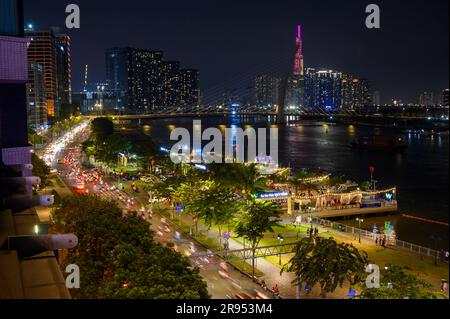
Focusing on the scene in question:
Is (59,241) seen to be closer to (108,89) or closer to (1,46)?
(1,46)

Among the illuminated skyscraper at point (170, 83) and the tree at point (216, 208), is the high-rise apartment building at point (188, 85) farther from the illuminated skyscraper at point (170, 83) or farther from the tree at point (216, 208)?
the tree at point (216, 208)

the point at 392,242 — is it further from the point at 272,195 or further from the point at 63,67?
the point at 63,67

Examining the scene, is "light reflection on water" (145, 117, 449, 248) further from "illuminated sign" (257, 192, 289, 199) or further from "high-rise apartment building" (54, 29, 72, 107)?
"high-rise apartment building" (54, 29, 72, 107)

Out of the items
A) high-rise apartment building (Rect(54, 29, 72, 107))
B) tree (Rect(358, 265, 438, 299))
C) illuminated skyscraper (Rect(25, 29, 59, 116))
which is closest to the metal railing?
tree (Rect(358, 265, 438, 299))

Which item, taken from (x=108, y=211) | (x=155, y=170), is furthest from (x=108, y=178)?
(x=108, y=211)

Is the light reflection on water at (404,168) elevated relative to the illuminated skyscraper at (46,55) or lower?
lower

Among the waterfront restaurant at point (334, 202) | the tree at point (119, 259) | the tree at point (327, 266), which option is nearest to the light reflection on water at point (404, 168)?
the waterfront restaurant at point (334, 202)

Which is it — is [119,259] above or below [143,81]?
below

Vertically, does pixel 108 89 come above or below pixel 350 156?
above

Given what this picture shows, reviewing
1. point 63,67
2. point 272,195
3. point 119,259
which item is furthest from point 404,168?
point 63,67

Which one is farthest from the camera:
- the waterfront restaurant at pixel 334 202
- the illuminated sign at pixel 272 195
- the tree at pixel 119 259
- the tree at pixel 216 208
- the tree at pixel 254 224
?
the waterfront restaurant at pixel 334 202

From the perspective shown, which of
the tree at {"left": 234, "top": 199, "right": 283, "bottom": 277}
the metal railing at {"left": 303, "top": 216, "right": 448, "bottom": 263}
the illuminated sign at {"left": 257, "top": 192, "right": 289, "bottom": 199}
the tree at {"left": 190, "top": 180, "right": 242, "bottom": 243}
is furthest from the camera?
the illuminated sign at {"left": 257, "top": 192, "right": 289, "bottom": 199}
